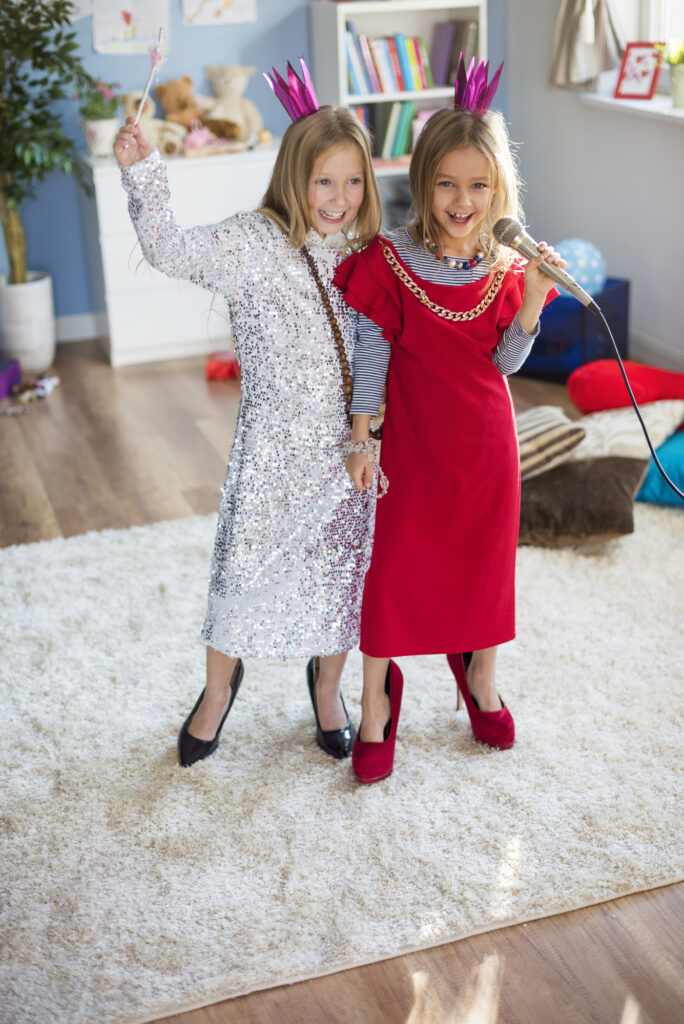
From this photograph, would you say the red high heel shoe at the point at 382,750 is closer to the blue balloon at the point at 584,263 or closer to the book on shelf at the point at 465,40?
the blue balloon at the point at 584,263

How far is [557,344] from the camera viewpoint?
3.72 meters

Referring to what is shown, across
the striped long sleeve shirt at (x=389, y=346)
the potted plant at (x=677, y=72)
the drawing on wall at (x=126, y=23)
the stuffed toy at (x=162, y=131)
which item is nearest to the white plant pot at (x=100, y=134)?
the stuffed toy at (x=162, y=131)

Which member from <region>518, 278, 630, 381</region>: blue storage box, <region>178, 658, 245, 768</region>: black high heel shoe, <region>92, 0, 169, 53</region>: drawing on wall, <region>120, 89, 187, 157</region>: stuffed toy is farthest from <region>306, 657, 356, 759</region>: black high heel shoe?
<region>92, 0, 169, 53</region>: drawing on wall

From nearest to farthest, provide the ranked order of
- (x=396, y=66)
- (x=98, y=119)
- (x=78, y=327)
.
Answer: (x=98, y=119)
(x=396, y=66)
(x=78, y=327)

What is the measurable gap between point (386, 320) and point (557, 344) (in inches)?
88.3

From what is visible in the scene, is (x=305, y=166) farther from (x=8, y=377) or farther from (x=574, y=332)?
(x=8, y=377)

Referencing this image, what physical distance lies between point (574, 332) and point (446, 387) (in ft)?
7.17

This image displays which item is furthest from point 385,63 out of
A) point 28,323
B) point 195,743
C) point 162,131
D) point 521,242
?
point 195,743

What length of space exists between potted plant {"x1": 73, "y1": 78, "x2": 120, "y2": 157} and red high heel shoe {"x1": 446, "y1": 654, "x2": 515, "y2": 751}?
9.18 feet

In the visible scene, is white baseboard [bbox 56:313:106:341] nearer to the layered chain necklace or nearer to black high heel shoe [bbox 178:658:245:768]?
black high heel shoe [bbox 178:658:245:768]

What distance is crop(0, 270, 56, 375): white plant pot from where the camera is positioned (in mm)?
4008

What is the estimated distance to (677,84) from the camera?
352 centimetres

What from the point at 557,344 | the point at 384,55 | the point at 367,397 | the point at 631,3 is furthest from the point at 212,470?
the point at 631,3

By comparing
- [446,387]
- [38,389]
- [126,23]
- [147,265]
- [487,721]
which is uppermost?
[126,23]
